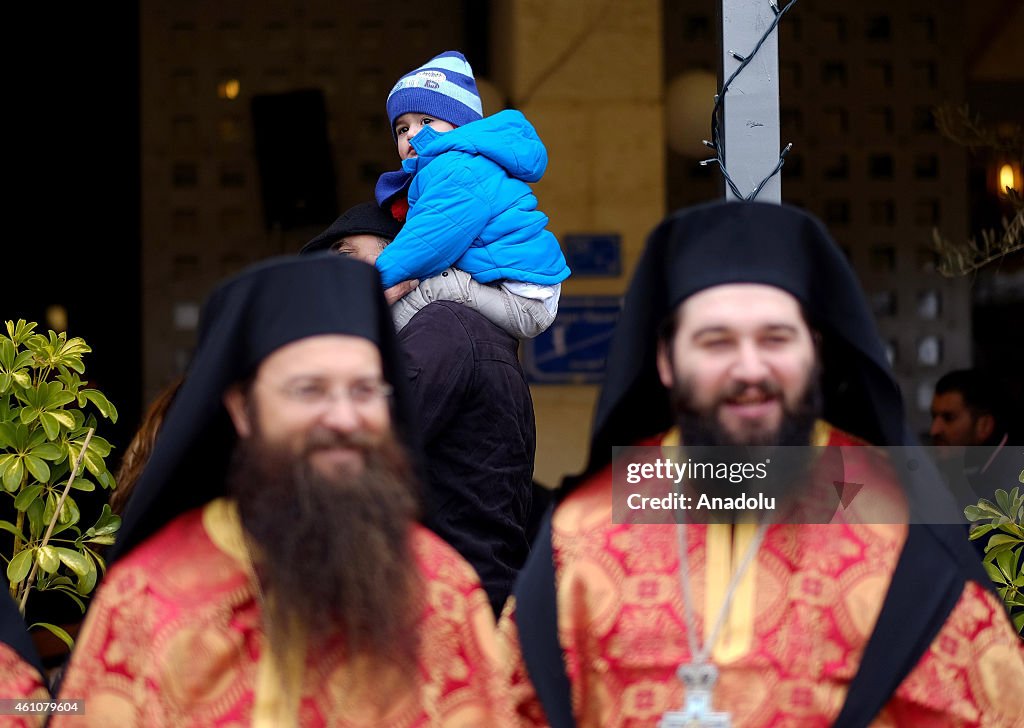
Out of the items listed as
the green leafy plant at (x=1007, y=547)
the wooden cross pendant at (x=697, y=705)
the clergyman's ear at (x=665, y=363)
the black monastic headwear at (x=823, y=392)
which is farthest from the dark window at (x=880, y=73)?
the wooden cross pendant at (x=697, y=705)

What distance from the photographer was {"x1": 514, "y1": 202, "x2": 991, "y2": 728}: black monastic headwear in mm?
2570

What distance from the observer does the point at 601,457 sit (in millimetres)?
2838

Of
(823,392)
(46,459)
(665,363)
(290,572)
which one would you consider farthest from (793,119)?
(290,572)

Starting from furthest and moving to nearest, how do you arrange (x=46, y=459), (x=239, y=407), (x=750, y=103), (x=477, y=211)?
(x=46, y=459) < (x=477, y=211) < (x=750, y=103) < (x=239, y=407)

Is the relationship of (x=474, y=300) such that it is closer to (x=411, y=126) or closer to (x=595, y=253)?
(x=411, y=126)

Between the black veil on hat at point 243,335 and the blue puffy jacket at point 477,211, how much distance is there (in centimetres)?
85

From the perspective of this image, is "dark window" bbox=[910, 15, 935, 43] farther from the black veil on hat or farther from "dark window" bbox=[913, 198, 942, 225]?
the black veil on hat

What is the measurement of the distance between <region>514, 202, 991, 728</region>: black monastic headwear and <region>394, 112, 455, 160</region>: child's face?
125cm

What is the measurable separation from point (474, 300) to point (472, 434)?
0.36 meters

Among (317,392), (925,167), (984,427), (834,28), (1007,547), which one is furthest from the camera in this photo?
(925,167)

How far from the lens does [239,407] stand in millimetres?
2664

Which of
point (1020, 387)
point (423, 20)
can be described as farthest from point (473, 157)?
point (1020, 387)

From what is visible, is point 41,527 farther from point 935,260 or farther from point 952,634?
point 935,260

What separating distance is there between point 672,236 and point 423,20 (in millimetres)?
5635
